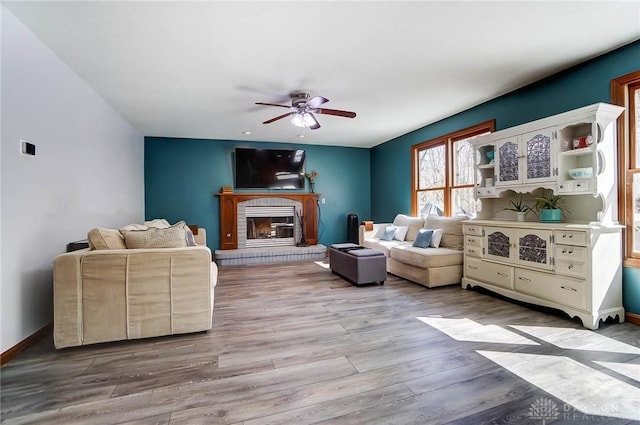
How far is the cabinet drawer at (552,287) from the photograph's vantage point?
9.04 feet

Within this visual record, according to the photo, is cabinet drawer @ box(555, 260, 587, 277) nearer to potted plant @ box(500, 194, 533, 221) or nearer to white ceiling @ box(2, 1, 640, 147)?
potted plant @ box(500, 194, 533, 221)

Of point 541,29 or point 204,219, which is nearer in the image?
point 541,29

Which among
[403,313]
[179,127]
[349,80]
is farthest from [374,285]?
[179,127]

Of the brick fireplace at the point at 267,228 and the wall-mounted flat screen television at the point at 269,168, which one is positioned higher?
the wall-mounted flat screen television at the point at 269,168

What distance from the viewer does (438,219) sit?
188 inches

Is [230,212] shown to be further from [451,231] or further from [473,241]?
[473,241]

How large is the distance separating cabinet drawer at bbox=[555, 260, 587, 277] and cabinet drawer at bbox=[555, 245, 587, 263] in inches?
1.5

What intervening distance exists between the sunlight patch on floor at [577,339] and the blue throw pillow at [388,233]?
110 inches

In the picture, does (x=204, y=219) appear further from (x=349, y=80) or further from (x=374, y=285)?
(x=349, y=80)

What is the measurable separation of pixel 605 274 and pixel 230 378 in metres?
3.38

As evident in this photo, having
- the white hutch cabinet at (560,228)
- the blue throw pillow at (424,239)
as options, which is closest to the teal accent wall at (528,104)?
the white hutch cabinet at (560,228)

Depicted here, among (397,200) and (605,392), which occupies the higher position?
(397,200)

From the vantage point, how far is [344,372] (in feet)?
6.62

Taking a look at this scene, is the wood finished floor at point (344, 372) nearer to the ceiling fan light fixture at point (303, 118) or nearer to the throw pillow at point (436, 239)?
the throw pillow at point (436, 239)
